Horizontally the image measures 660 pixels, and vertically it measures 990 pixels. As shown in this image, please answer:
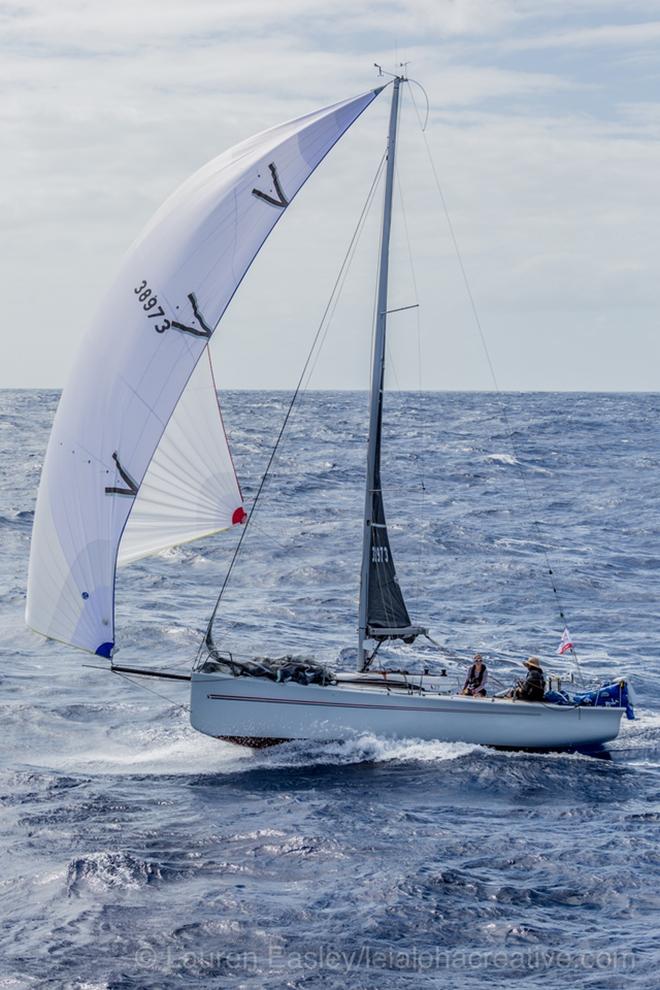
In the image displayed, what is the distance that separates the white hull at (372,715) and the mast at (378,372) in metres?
1.29

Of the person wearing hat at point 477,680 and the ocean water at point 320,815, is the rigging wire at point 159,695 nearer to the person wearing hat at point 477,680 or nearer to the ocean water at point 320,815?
the ocean water at point 320,815

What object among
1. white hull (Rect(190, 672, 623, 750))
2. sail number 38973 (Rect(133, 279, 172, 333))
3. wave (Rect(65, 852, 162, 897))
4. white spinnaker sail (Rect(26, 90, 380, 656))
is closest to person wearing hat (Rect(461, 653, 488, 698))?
white hull (Rect(190, 672, 623, 750))

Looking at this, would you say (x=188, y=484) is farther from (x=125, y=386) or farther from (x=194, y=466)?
(x=125, y=386)

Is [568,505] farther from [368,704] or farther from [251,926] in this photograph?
[251,926]

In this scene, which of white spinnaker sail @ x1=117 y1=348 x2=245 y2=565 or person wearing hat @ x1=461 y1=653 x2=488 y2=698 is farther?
person wearing hat @ x1=461 y1=653 x2=488 y2=698

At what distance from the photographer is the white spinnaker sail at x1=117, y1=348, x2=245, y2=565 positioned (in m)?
19.0

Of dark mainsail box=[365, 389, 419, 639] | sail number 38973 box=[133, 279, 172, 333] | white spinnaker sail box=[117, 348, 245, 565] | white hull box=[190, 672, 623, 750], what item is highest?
sail number 38973 box=[133, 279, 172, 333]

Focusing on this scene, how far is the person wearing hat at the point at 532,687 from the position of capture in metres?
21.1

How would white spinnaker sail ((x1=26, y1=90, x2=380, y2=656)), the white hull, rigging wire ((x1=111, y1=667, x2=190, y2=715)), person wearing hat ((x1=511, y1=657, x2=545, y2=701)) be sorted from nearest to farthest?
1. white spinnaker sail ((x1=26, y1=90, x2=380, y2=656))
2. the white hull
3. person wearing hat ((x1=511, y1=657, x2=545, y2=701))
4. rigging wire ((x1=111, y1=667, x2=190, y2=715))

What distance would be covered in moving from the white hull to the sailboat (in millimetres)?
23

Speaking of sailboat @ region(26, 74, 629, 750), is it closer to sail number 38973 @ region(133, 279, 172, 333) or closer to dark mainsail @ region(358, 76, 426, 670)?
sail number 38973 @ region(133, 279, 172, 333)

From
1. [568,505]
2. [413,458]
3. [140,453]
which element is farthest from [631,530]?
[140,453]

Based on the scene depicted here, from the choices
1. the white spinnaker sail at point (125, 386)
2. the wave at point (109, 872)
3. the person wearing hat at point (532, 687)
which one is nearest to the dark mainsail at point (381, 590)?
the person wearing hat at point (532, 687)

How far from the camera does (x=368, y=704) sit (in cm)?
2059
